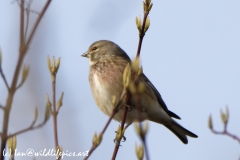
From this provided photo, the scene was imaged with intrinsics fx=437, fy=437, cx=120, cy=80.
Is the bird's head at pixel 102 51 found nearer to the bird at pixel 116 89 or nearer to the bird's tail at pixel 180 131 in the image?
the bird at pixel 116 89

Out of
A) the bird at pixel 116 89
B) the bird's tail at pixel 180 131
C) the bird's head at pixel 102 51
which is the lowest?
the bird's tail at pixel 180 131

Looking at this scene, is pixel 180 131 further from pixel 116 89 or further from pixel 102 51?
pixel 102 51

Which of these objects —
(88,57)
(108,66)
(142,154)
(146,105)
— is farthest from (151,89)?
(142,154)

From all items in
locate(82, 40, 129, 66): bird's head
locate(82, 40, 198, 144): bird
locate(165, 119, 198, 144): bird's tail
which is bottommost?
locate(165, 119, 198, 144): bird's tail

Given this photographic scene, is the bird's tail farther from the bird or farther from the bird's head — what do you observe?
the bird's head

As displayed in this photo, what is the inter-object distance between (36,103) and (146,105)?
228 cm

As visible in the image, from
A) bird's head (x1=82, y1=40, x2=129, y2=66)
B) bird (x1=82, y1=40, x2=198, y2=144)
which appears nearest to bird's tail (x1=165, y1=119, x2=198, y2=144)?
bird (x1=82, y1=40, x2=198, y2=144)

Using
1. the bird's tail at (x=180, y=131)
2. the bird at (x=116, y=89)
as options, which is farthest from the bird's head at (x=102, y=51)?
the bird's tail at (x=180, y=131)

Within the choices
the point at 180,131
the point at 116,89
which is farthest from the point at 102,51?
the point at 180,131

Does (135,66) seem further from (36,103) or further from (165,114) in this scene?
(165,114)

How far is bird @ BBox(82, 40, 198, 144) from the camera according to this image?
6.17 m

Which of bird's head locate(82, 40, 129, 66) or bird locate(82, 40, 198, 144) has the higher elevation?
bird's head locate(82, 40, 129, 66)

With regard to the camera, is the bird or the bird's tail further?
the bird's tail

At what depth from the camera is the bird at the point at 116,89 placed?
6168 millimetres
